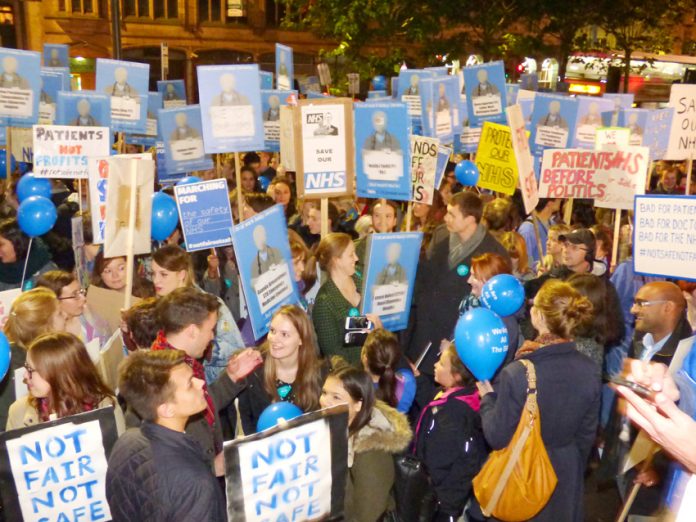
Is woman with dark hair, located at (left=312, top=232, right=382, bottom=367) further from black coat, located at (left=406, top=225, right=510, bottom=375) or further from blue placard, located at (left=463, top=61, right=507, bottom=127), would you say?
blue placard, located at (left=463, top=61, right=507, bottom=127)

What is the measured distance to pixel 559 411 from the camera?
3863 mm

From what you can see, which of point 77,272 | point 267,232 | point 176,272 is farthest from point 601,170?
point 77,272

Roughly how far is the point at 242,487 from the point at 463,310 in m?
2.97

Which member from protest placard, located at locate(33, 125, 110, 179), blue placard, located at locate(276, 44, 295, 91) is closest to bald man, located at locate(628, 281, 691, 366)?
protest placard, located at locate(33, 125, 110, 179)

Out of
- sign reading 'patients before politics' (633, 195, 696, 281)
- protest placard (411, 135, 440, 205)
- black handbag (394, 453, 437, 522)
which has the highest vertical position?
protest placard (411, 135, 440, 205)

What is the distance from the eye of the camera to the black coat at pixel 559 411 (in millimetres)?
3805

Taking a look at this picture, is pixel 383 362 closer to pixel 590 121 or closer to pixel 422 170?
pixel 422 170

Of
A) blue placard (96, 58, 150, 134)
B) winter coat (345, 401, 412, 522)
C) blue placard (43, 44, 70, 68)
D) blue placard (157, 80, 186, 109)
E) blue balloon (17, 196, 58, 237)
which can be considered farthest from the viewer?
blue placard (157, 80, 186, 109)

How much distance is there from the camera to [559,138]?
9844 millimetres

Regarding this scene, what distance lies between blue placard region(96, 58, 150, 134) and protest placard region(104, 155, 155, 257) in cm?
611

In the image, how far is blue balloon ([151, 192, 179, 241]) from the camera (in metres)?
6.51

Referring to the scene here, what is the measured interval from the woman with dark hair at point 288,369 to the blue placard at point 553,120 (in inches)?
252

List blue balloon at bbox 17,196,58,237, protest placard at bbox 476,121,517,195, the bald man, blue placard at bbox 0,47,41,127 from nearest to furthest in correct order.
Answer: the bald man, blue balloon at bbox 17,196,58,237, protest placard at bbox 476,121,517,195, blue placard at bbox 0,47,41,127

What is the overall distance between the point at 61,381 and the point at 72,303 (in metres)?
1.54
